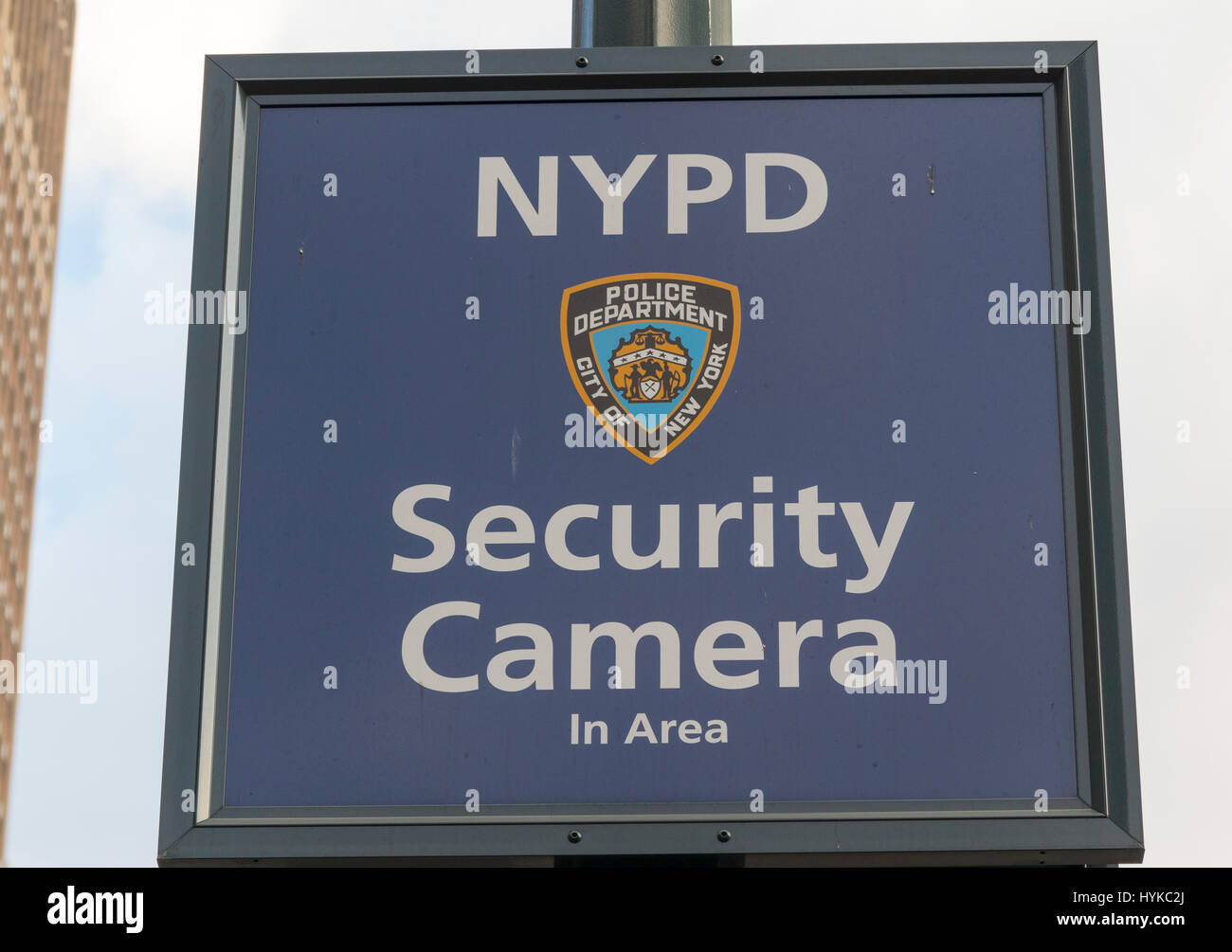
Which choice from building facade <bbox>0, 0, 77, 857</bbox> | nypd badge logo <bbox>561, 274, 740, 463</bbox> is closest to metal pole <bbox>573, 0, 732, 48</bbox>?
nypd badge logo <bbox>561, 274, 740, 463</bbox>

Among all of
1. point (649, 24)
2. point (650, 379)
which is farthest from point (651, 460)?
point (649, 24)

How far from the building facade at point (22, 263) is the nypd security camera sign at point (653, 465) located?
98.6 meters

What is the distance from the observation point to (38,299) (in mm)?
112812

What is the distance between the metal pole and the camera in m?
5.43

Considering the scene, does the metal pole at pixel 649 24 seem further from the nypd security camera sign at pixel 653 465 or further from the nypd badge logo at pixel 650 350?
the nypd badge logo at pixel 650 350

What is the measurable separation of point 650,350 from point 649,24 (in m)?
1.38

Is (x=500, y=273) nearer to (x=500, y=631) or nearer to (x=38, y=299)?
(x=500, y=631)

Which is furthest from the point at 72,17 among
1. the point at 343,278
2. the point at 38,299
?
the point at 343,278

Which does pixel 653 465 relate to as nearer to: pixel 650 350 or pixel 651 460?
pixel 651 460

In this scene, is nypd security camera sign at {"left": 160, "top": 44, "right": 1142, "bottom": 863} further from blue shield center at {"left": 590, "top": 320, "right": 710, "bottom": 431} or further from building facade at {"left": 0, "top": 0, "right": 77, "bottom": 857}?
building facade at {"left": 0, "top": 0, "right": 77, "bottom": 857}

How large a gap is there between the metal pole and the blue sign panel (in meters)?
0.59

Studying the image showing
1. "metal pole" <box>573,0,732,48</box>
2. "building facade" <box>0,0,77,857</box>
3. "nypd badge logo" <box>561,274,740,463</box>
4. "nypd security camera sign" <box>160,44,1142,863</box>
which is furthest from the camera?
"building facade" <box>0,0,77,857</box>
